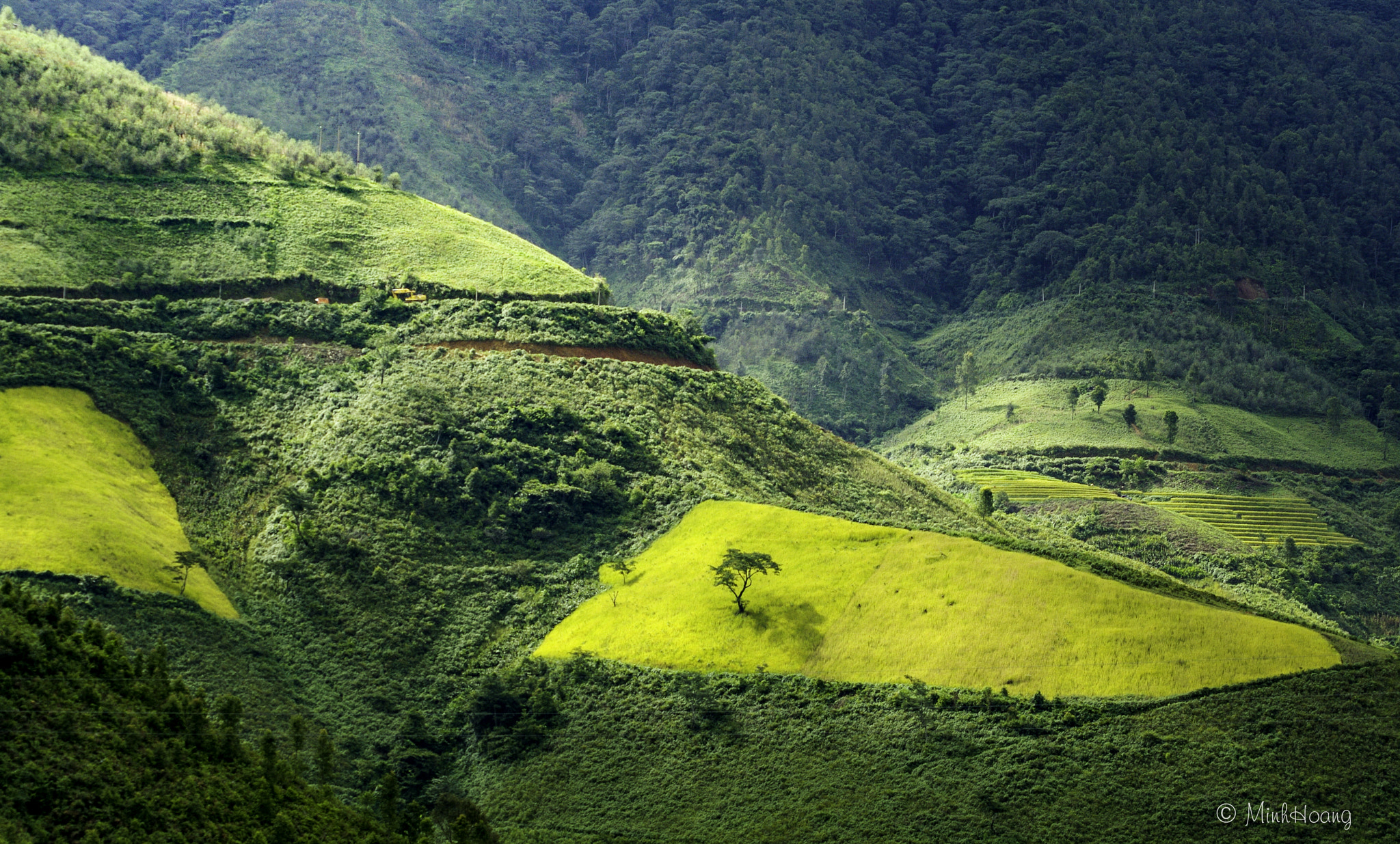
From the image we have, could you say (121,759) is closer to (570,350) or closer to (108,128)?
(570,350)

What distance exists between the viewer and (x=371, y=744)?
53.8m

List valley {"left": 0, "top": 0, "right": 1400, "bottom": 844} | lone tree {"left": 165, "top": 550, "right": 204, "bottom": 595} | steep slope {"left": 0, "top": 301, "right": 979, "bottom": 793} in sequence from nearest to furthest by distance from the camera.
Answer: valley {"left": 0, "top": 0, "right": 1400, "bottom": 844} → lone tree {"left": 165, "top": 550, "right": 204, "bottom": 595} → steep slope {"left": 0, "top": 301, "right": 979, "bottom": 793}

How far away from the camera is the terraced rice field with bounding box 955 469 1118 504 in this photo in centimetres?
11350

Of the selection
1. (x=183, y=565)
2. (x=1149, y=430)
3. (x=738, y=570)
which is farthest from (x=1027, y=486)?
(x=183, y=565)

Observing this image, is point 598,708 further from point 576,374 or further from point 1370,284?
point 1370,284

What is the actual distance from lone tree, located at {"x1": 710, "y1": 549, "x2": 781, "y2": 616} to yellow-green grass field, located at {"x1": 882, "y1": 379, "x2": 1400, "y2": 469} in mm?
73697

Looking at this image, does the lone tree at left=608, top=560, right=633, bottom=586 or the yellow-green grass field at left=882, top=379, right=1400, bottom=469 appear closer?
the lone tree at left=608, top=560, right=633, bottom=586

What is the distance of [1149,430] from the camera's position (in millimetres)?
128500

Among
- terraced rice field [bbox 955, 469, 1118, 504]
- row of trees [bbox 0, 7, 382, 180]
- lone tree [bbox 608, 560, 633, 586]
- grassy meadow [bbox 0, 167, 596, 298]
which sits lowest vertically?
lone tree [bbox 608, 560, 633, 586]

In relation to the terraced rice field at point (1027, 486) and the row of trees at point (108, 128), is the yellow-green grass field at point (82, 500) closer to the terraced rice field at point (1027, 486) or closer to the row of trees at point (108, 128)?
the row of trees at point (108, 128)

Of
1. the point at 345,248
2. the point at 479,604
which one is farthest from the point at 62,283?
the point at 479,604

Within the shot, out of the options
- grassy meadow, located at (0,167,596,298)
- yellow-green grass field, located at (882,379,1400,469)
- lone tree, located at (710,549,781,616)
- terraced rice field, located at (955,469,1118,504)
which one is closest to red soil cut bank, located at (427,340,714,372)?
grassy meadow, located at (0,167,596,298)

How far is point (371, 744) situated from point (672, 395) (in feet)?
111

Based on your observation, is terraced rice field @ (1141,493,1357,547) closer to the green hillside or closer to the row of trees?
the green hillside
